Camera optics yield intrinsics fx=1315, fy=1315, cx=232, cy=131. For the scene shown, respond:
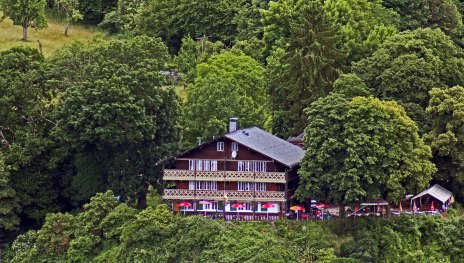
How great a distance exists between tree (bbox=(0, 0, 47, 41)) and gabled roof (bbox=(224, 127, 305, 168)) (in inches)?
1452

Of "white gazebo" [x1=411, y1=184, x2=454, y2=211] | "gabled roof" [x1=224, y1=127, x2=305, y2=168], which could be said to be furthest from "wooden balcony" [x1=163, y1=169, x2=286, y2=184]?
"white gazebo" [x1=411, y1=184, x2=454, y2=211]

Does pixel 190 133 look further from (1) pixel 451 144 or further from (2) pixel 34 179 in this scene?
(1) pixel 451 144

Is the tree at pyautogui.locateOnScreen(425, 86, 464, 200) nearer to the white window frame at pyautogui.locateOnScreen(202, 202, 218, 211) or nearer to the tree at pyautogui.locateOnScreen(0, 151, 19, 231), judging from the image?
the white window frame at pyautogui.locateOnScreen(202, 202, 218, 211)

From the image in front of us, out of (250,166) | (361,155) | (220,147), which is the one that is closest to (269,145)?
(250,166)

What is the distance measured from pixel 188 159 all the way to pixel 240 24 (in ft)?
121

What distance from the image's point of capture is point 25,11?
126938 millimetres

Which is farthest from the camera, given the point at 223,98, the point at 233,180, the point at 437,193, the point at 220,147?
the point at 223,98

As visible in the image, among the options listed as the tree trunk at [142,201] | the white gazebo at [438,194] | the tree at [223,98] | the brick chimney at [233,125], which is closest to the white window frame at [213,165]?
the brick chimney at [233,125]

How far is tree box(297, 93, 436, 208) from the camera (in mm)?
88375

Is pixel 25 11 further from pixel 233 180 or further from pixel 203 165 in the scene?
pixel 233 180

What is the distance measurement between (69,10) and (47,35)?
6019 millimetres

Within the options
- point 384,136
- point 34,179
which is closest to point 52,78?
point 34,179

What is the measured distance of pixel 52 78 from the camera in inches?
3895

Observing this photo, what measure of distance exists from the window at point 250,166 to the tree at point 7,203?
55.0ft
